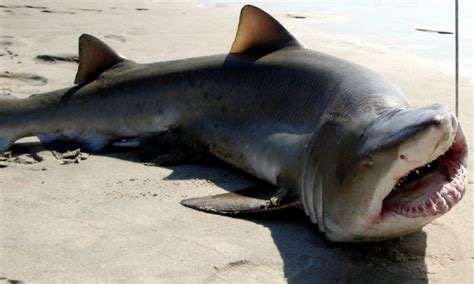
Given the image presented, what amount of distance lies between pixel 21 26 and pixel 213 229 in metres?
6.11

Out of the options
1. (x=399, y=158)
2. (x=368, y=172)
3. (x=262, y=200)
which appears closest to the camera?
(x=399, y=158)

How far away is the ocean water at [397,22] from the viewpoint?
7566 millimetres

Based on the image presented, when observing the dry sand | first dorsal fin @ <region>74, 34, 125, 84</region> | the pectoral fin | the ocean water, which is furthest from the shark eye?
the ocean water

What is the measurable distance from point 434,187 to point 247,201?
107 cm

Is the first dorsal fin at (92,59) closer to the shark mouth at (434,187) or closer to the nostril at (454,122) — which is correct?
the shark mouth at (434,187)

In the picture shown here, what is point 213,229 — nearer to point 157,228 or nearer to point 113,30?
point 157,228

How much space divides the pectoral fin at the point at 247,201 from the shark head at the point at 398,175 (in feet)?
1.62

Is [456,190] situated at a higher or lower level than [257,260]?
higher

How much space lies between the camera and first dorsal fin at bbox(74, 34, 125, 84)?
480 cm

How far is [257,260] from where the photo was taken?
9.31 ft

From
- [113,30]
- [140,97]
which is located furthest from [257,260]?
[113,30]

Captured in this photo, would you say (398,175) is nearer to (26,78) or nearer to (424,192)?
(424,192)

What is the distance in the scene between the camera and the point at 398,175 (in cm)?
238

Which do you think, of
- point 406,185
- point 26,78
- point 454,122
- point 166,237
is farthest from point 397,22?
point 454,122
